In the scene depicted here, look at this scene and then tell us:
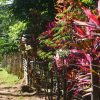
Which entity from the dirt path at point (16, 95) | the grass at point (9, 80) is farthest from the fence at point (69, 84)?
the grass at point (9, 80)

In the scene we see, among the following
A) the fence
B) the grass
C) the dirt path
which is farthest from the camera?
the grass

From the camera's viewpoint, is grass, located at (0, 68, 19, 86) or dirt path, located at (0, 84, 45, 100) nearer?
dirt path, located at (0, 84, 45, 100)

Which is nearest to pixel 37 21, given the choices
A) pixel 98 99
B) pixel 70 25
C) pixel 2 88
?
pixel 2 88

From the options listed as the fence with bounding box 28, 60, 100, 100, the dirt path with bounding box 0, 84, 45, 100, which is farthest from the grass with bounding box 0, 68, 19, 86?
the fence with bounding box 28, 60, 100, 100

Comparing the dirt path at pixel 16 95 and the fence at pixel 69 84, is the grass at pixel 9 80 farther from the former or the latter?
the fence at pixel 69 84

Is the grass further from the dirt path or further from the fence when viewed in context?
the fence

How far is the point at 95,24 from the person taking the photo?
2.85 metres

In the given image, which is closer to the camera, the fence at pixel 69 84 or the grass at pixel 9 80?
the fence at pixel 69 84

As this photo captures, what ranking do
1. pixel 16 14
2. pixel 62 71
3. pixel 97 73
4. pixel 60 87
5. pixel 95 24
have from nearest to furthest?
pixel 95 24 < pixel 97 73 < pixel 62 71 < pixel 60 87 < pixel 16 14

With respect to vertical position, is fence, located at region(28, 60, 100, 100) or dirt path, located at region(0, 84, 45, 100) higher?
fence, located at region(28, 60, 100, 100)

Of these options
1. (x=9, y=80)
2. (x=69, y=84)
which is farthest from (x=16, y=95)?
(x=9, y=80)

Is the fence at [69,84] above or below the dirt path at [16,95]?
above

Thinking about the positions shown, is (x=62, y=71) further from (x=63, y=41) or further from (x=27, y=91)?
(x=27, y=91)

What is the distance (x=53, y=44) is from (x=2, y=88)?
6240mm
